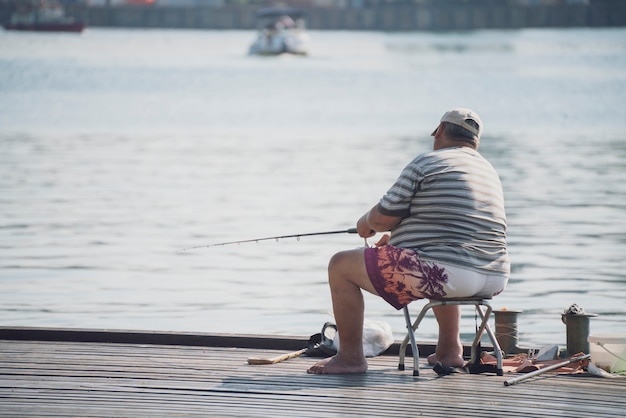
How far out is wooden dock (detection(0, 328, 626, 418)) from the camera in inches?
200

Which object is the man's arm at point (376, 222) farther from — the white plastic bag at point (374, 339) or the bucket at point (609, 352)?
the bucket at point (609, 352)

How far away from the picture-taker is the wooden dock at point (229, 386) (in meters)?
5.08

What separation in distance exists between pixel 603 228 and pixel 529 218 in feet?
3.48

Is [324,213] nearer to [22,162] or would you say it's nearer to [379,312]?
[379,312]

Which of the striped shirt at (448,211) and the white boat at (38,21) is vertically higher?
the white boat at (38,21)

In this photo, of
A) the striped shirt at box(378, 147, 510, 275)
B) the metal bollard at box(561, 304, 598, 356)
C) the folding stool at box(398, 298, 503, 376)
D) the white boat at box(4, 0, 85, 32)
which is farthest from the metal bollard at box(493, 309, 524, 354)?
the white boat at box(4, 0, 85, 32)

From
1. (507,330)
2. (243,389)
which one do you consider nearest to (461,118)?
(507,330)

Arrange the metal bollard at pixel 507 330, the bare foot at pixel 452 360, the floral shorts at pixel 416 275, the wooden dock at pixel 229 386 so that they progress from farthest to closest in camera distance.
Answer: the metal bollard at pixel 507 330
the bare foot at pixel 452 360
the floral shorts at pixel 416 275
the wooden dock at pixel 229 386

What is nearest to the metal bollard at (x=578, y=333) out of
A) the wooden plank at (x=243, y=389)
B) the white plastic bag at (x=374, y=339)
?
the wooden plank at (x=243, y=389)

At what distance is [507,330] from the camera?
6.60 m

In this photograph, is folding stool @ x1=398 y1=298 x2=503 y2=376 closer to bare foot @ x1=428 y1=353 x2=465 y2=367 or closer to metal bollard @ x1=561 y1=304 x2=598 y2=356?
bare foot @ x1=428 y1=353 x2=465 y2=367

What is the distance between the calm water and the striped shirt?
410 cm

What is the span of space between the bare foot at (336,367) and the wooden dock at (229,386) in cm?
4

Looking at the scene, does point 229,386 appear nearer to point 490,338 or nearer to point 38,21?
point 490,338
